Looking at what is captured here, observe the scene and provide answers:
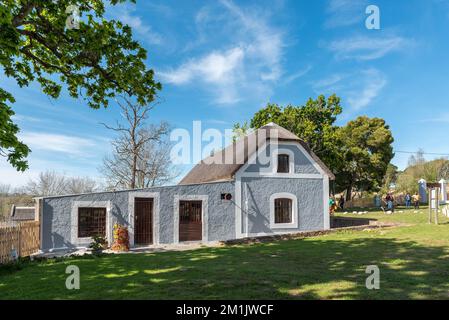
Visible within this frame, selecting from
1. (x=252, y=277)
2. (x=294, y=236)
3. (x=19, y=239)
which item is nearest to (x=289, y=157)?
(x=294, y=236)

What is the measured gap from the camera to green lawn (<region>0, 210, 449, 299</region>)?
6.34 m

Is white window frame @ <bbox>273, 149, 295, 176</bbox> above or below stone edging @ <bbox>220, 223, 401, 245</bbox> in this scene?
above

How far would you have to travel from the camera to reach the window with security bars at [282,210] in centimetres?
1947

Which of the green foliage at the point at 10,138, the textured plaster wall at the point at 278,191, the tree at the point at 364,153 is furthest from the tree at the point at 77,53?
the tree at the point at 364,153

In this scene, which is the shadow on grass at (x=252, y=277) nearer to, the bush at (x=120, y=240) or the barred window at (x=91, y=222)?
the bush at (x=120, y=240)

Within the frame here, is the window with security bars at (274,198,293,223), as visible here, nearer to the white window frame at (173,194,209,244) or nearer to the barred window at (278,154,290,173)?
the barred window at (278,154,290,173)

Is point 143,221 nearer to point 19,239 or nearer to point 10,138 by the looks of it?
point 19,239

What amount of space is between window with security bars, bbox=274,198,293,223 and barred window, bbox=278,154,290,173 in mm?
1719

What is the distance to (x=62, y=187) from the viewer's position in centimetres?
5762

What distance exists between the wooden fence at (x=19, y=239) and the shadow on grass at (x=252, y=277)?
5.64 feet

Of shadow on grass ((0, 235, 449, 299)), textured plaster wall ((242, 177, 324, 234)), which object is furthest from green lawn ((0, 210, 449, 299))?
textured plaster wall ((242, 177, 324, 234))

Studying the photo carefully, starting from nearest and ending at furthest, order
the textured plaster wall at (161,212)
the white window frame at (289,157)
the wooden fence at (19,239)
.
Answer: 1. the wooden fence at (19,239)
2. the textured plaster wall at (161,212)
3. the white window frame at (289,157)

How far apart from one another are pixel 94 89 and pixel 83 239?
7.69 meters
